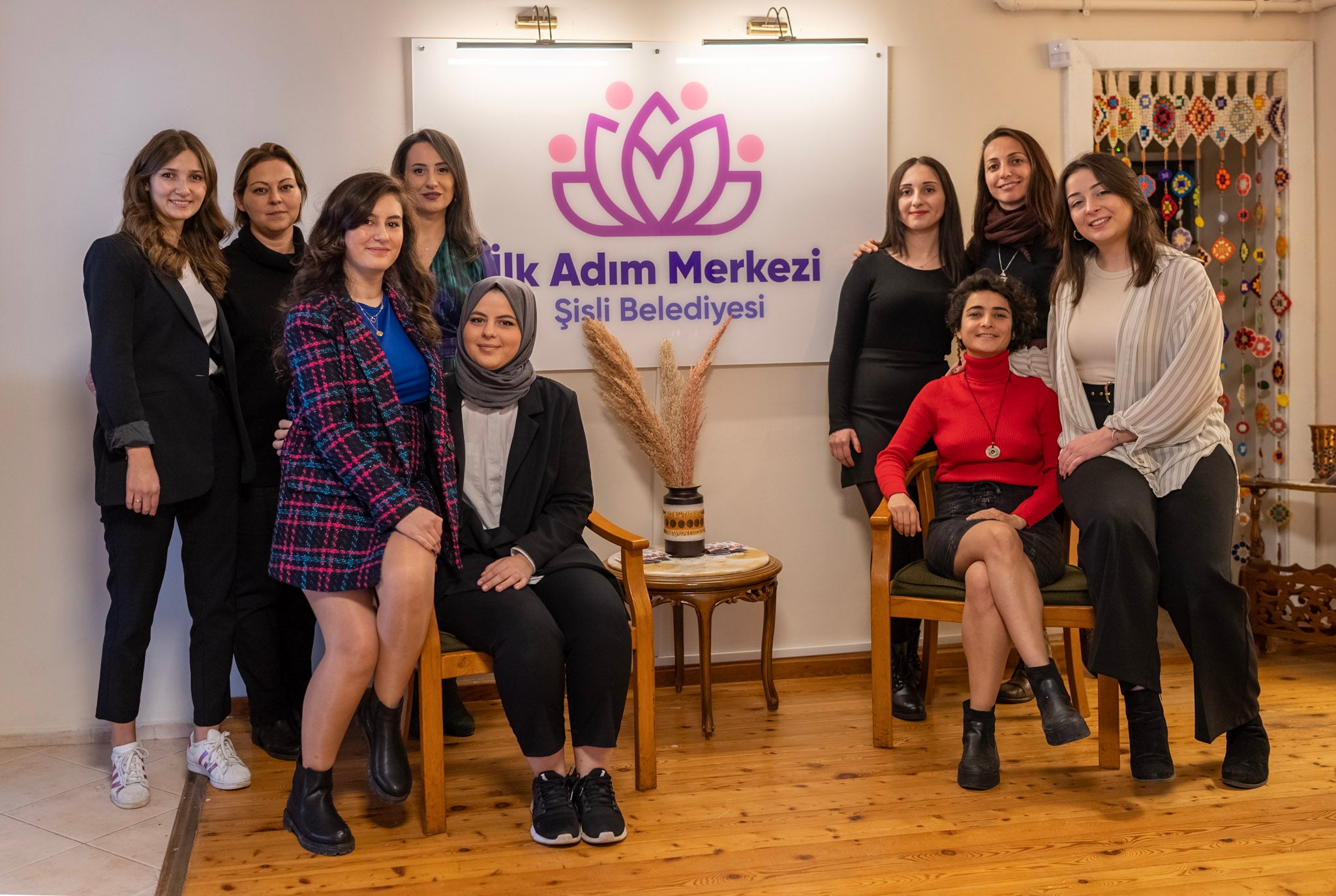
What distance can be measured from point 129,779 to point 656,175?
7.62 ft

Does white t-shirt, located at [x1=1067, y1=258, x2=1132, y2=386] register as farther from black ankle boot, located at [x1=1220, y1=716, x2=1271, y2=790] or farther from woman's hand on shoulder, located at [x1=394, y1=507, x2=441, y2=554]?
woman's hand on shoulder, located at [x1=394, y1=507, x2=441, y2=554]

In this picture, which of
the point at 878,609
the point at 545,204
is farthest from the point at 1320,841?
the point at 545,204

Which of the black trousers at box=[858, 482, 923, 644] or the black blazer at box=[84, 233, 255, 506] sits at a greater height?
the black blazer at box=[84, 233, 255, 506]

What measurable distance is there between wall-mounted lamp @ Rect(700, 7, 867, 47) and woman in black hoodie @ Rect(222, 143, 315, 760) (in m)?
1.46

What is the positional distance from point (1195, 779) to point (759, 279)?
6.37ft

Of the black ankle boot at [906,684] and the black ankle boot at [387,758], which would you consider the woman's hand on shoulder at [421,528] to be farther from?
the black ankle boot at [906,684]

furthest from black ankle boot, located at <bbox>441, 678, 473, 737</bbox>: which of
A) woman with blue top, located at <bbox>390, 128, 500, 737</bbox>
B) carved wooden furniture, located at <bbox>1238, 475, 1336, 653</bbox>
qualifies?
carved wooden furniture, located at <bbox>1238, 475, 1336, 653</bbox>

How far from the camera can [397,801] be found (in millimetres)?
2658

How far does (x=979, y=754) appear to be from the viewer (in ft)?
9.07

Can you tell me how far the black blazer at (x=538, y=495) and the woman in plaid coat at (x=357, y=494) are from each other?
0.07m

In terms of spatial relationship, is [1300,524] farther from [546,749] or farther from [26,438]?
[26,438]

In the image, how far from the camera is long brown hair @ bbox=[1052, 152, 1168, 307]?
2.85 meters

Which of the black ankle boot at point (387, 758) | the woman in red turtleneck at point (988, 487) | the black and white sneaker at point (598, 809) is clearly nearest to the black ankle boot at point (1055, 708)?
the woman in red turtleneck at point (988, 487)

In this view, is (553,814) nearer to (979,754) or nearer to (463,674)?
(463,674)
